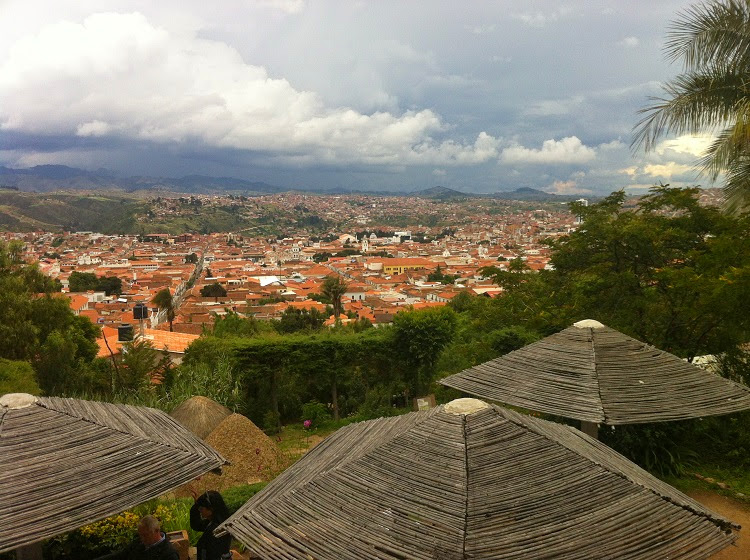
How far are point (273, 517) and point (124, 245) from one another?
12663 centimetres

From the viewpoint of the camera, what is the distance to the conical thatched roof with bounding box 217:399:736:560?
314 cm

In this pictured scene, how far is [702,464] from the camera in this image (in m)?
7.89

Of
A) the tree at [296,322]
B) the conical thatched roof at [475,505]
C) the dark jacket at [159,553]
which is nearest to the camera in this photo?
the conical thatched roof at [475,505]

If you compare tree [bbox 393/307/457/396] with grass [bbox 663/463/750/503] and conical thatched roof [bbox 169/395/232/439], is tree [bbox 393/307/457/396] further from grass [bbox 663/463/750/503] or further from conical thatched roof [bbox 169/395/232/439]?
grass [bbox 663/463/750/503]

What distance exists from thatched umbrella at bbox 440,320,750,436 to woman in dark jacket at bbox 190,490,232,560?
2799 millimetres

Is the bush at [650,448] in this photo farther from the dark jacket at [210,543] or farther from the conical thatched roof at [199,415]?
the conical thatched roof at [199,415]

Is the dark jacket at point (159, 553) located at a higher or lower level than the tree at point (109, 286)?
higher

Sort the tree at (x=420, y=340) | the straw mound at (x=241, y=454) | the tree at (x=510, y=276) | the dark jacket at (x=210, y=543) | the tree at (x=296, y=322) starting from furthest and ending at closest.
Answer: the tree at (x=296, y=322), the tree at (x=420, y=340), the tree at (x=510, y=276), the straw mound at (x=241, y=454), the dark jacket at (x=210, y=543)

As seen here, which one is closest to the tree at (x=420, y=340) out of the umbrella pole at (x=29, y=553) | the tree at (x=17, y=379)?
the tree at (x=17, y=379)

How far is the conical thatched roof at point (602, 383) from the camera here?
5336mm

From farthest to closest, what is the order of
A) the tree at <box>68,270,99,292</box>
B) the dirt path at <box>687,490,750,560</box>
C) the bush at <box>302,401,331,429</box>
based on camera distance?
the tree at <box>68,270,99,292</box>
the bush at <box>302,401,331,429</box>
the dirt path at <box>687,490,750,560</box>

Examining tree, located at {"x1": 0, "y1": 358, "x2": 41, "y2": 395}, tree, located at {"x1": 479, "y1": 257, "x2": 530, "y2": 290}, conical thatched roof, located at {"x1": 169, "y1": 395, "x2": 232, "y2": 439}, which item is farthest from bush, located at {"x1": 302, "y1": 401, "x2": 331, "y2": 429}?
tree, located at {"x1": 0, "y1": 358, "x2": 41, "y2": 395}

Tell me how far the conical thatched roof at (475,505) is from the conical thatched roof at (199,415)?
23.3ft

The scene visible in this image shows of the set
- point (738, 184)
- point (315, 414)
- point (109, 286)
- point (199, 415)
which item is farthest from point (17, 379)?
point (109, 286)
